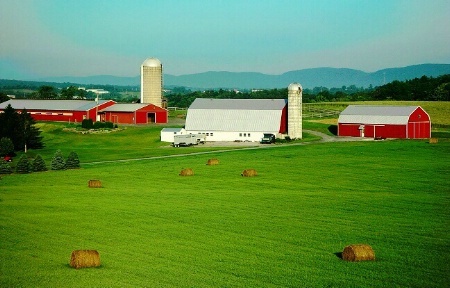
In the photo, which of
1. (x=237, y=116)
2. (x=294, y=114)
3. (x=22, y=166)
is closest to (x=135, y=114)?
(x=237, y=116)

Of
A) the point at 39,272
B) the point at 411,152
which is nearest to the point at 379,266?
the point at 39,272

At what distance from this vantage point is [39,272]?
65.0 ft

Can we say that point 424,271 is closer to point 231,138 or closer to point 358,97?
point 231,138

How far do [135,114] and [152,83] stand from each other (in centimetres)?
1222

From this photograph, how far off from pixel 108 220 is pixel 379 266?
41.8 ft

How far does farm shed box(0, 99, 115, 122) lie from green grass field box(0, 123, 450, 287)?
59063mm

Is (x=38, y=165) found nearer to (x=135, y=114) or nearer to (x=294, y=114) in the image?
(x=294, y=114)

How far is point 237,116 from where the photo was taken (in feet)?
A: 291

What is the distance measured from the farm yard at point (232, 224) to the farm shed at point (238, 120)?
3356 centimetres

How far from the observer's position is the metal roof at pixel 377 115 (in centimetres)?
8406

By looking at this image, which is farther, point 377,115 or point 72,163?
point 377,115

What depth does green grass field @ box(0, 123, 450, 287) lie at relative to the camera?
19672mm

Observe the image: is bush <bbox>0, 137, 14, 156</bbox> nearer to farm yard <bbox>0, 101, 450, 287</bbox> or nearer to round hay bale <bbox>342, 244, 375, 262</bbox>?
farm yard <bbox>0, 101, 450, 287</bbox>

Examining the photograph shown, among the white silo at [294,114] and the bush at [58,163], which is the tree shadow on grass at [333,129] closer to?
the white silo at [294,114]
